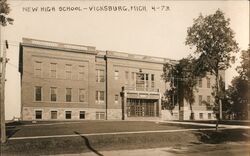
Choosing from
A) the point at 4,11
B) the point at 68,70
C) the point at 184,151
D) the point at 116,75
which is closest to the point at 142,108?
the point at 116,75

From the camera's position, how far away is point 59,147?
16000 millimetres

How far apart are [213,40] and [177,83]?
1116 centimetres

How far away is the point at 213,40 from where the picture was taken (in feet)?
118

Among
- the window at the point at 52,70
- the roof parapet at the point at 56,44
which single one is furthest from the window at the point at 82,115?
the roof parapet at the point at 56,44

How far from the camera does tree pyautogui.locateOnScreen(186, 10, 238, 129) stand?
35.0m

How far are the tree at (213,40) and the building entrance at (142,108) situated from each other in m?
8.60

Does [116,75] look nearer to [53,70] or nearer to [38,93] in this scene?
[53,70]

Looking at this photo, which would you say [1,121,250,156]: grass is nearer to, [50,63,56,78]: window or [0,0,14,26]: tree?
[0,0,14,26]: tree

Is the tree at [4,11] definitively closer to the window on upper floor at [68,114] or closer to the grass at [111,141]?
the grass at [111,141]

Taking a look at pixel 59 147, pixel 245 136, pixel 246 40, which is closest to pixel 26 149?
pixel 59 147

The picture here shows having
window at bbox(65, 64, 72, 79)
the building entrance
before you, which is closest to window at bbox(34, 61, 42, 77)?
window at bbox(65, 64, 72, 79)

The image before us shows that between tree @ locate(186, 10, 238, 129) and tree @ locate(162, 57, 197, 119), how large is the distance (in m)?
7.53

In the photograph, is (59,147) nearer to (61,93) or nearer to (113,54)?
(61,93)

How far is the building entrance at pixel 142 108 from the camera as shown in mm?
40312
